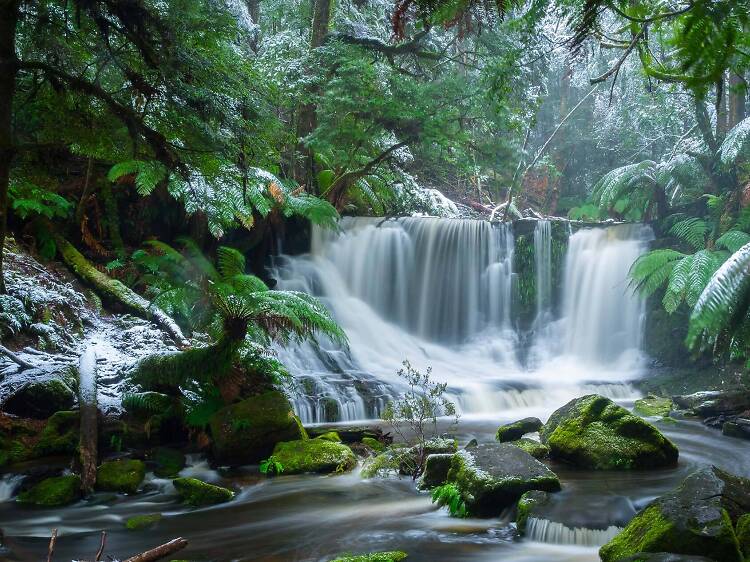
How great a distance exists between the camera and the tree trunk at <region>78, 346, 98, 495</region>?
19.6ft

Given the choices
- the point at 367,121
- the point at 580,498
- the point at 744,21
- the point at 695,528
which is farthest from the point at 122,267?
the point at 744,21

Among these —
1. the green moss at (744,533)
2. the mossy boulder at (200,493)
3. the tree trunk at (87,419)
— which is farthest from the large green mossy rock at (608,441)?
the tree trunk at (87,419)

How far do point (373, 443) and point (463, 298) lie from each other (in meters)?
8.35

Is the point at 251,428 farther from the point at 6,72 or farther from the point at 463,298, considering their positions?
the point at 463,298

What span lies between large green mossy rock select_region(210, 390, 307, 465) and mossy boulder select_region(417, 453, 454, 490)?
1.77 metres

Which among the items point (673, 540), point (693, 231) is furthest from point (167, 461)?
point (693, 231)

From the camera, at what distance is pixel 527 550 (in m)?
4.66

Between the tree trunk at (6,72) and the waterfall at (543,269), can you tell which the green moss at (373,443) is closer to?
the tree trunk at (6,72)

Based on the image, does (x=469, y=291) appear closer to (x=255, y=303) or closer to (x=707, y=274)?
(x=707, y=274)

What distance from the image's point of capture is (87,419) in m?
6.48

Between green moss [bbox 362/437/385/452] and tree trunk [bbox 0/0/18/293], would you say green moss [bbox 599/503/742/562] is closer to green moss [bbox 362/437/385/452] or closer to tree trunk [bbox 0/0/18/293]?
green moss [bbox 362/437/385/452]

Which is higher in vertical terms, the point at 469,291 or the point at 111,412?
the point at 469,291

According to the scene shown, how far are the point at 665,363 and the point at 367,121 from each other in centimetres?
777

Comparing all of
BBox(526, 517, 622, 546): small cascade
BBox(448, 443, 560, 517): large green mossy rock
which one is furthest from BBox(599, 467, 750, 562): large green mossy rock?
BBox(448, 443, 560, 517): large green mossy rock
